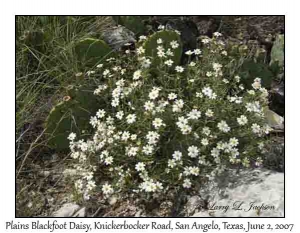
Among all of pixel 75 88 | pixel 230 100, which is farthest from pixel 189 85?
pixel 75 88

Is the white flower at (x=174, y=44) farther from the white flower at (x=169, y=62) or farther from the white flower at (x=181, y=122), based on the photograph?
the white flower at (x=181, y=122)

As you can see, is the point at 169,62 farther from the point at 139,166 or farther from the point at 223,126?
the point at 139,166

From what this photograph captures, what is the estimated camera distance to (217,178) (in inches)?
139

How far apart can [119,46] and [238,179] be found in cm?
182

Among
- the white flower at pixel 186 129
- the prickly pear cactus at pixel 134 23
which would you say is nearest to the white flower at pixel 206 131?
the white flower at pixel 186 129

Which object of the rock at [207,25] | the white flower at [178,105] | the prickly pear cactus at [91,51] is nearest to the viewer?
the white flower at [178,105]

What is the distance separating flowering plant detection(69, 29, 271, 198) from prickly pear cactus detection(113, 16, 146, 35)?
759 mm

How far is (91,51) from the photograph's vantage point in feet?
14.0

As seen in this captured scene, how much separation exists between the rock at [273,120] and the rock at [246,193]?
601 mm

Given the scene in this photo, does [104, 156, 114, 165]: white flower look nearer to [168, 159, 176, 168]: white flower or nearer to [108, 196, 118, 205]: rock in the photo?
[108, 196, 118, 205]: rock

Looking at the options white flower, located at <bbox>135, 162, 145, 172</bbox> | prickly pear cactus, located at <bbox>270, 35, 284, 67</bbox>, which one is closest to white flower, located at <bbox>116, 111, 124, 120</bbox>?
white flower, located at <bbox>135, 162, 145, 172</bbox>

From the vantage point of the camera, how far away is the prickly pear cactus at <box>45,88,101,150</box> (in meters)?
3.79

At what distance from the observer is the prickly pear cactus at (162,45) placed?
4.03m
